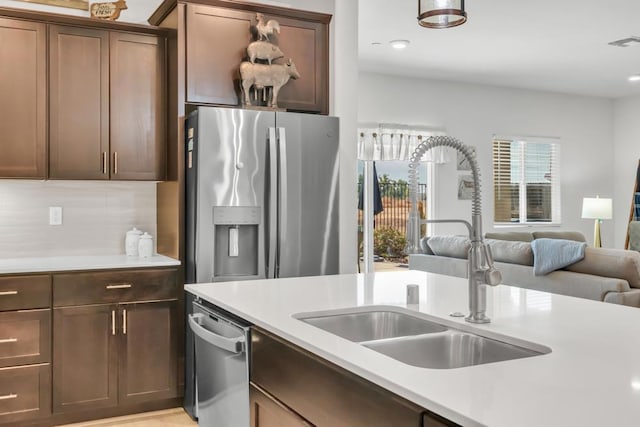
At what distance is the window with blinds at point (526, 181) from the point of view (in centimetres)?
818

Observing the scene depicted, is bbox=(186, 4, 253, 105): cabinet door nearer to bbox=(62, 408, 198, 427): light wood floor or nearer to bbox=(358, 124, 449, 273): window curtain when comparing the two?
bbox=(62, 408, 198, 427): light wood floor

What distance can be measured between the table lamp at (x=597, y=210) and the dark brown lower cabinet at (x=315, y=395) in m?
7.48

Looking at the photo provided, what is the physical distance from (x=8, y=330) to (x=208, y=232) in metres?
1.14

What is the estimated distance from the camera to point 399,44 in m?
5.86

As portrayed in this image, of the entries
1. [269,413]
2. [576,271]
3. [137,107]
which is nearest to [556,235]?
[576,271]

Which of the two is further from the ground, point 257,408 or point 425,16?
point 425,16

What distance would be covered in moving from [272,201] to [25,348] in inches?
60.3

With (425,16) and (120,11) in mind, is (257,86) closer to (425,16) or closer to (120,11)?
(120,11)

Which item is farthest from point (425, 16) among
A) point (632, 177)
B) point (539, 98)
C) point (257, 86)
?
point (632, 177)

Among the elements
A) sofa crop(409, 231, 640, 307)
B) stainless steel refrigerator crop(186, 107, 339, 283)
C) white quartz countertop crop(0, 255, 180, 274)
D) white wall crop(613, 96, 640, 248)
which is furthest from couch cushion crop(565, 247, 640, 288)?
white wall crop(613, 96, 640, 248)

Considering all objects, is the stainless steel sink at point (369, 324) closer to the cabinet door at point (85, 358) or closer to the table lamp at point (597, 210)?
the cabinet door at point (85, 358)

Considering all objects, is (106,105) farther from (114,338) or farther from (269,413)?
(269,413)

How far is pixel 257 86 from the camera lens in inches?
148

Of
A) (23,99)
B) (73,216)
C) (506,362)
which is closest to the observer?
(506,362)
